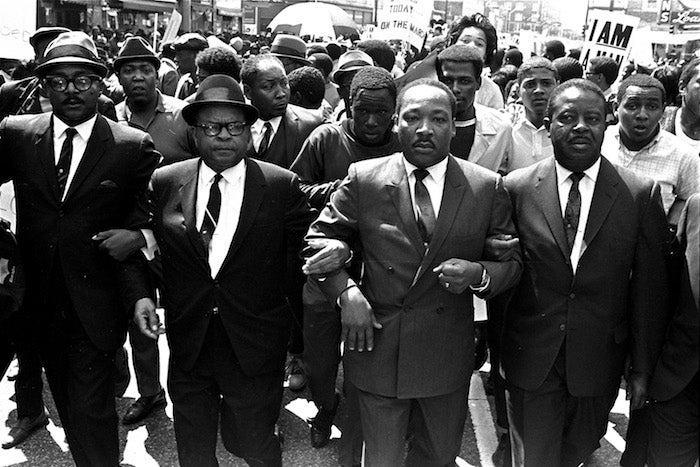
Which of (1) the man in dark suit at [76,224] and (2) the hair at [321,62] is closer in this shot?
(1) the man in dark suit at [76,224]

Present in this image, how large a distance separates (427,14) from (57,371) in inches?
298

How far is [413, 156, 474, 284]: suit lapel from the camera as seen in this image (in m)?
2.86

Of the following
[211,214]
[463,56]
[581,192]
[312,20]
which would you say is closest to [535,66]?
[463,56]

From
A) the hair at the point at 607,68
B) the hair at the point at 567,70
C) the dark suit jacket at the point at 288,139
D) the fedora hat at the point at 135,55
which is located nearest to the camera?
the dark suit jacket at the point at 288,139

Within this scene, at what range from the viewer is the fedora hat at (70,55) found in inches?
131

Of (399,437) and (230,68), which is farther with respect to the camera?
(230,68)

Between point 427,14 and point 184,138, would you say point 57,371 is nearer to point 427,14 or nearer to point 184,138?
point 184,138

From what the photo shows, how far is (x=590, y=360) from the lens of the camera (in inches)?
119

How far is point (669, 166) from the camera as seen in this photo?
12.7 feet

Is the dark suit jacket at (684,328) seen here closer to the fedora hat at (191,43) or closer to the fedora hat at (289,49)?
the fedora hat at (289,49)

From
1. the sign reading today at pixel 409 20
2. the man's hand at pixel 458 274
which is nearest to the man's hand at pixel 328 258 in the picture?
the man's hand at pixel 458 274

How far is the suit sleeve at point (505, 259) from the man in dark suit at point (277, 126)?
2078mm

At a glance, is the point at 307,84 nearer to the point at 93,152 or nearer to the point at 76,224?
the point at 93,152

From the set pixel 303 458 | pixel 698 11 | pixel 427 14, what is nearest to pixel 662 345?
pixel 303 458
